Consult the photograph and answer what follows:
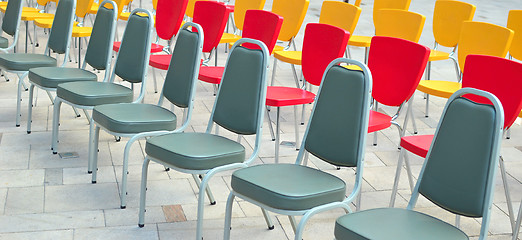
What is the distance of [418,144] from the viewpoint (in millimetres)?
3475

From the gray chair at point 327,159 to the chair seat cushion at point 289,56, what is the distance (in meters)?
2.23

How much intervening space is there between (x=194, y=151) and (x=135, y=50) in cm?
133

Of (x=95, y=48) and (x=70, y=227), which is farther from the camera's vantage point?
(x=95, y=48)

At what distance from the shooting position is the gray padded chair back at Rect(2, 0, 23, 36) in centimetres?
561

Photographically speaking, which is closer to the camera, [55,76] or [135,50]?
[135,50]

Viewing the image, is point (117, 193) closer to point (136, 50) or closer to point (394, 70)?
point (136, 50)

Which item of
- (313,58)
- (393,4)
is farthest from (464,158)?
(393,4)

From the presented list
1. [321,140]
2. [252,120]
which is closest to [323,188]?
[321,140]

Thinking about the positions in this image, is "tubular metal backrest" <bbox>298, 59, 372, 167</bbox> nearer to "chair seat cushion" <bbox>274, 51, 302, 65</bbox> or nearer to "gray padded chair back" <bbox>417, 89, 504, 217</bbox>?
"gray padded chair back" <bbox>417, 89, 504, 217</bbox>

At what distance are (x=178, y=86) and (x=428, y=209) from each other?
1.56 metres

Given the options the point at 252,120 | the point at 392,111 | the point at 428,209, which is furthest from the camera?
the point at 392,111

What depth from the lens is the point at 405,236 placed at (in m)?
2.49

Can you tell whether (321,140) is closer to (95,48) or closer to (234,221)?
(234,221)

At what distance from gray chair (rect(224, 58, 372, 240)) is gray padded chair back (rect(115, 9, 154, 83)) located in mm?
1510
